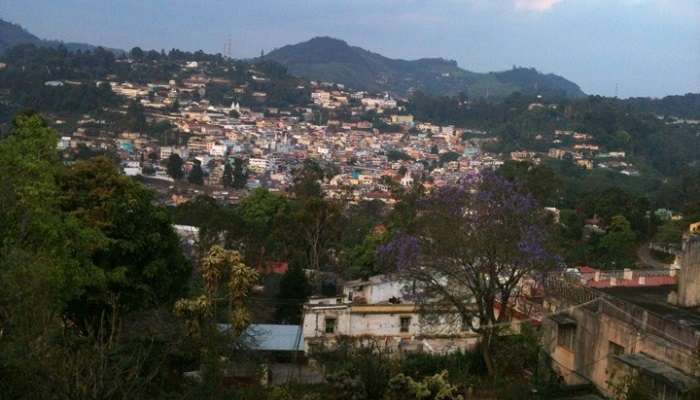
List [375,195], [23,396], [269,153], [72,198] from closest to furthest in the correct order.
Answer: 1. [23,396]
2. [72,198]
3. [375,195]
4. [269,153]

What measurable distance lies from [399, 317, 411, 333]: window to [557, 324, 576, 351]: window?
455cm

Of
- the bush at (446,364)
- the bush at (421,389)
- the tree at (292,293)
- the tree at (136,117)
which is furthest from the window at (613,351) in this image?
the tree at (136,117)

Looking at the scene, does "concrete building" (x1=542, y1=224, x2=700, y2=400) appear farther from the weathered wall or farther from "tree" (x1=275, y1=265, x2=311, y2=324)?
"tree" (x1=275, y1=265, x2=311, y2=324)

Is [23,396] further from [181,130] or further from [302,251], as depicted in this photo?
[181,130]

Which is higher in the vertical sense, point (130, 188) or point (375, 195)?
point (130, 188)

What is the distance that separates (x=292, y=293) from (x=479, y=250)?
8017mm

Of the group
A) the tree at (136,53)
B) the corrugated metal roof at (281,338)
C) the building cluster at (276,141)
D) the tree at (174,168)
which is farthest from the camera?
the tree at (136,53)

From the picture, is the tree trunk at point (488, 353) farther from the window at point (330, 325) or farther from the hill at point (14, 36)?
the hill at point (14, 36)

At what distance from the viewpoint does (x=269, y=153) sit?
77688 millimetres

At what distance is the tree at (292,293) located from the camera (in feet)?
54.5

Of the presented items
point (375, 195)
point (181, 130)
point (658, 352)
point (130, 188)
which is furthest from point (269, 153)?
point (658, 352)

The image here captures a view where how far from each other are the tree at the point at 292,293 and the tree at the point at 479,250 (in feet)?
20.9

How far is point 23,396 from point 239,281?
16.1 ft

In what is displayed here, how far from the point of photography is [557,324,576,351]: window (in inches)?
374
